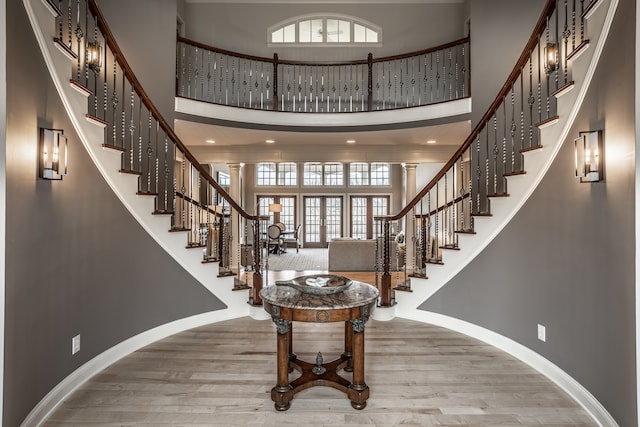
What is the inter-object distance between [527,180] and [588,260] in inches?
35.2

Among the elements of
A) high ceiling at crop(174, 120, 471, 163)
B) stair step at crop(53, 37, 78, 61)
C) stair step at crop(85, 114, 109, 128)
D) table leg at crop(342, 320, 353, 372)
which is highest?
high ceiling at crop(174, 120, 471, 163)

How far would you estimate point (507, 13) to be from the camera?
460 centimetres

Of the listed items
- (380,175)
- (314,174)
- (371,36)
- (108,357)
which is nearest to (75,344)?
(108,357)

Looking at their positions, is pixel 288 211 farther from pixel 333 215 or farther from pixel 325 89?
pixel 325 89

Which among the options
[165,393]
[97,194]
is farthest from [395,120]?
[165,393]

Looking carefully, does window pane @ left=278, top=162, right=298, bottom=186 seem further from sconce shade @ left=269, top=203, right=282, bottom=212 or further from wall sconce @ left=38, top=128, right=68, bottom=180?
wall sconce @ left=38, top=128, right=68, bottom=180

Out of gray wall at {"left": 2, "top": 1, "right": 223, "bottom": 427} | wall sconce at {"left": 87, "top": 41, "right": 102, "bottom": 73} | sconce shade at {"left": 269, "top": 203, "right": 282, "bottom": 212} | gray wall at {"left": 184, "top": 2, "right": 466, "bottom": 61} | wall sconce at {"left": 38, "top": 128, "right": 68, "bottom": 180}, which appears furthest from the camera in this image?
sconce shade at {"left": 269, "top": 203, "right": 282, "bottom": 212}

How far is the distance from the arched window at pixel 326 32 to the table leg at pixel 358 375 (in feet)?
19.8

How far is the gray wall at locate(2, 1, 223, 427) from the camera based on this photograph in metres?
1.88

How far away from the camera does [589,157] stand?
2145mm

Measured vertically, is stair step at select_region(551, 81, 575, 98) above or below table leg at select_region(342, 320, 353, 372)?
above

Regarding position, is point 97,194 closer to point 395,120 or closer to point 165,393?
point 165,393

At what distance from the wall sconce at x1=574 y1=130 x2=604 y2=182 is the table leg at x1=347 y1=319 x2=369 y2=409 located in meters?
1.68

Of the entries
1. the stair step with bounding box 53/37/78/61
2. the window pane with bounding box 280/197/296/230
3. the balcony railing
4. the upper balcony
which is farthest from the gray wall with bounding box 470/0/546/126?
the window pane with bounding box 280/197/296/230
